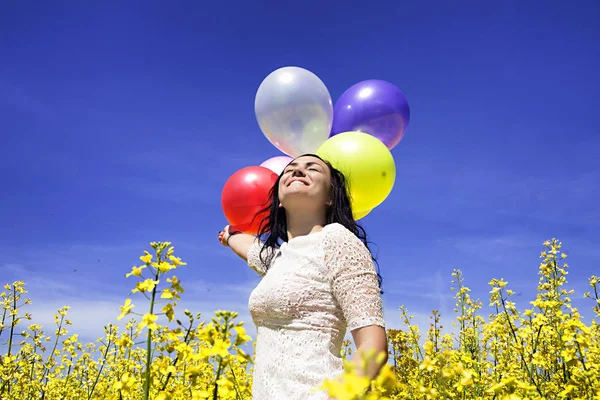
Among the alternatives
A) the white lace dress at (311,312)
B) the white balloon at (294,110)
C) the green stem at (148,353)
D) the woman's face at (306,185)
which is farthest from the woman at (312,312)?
the white balloon at (294,110)

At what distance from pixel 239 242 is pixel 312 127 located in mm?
997

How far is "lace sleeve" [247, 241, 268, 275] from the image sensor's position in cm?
226

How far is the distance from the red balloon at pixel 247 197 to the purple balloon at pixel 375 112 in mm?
748

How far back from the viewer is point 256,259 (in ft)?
7.59

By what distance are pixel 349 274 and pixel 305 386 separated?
40 cm

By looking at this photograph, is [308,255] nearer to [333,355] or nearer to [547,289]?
[333,355]

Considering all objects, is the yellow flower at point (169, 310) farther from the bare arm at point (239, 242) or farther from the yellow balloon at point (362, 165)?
the yellow balloon at point (362, 165)

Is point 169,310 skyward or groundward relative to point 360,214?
groundward

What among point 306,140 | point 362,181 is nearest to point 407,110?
point 306,140

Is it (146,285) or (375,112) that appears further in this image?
(375,112)

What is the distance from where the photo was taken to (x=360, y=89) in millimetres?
3295

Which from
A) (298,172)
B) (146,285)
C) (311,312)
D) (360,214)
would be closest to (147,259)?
(146,285)

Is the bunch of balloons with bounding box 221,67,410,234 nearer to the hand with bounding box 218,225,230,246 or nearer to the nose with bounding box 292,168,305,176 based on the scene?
the hand with bounding box 218,225,230,246

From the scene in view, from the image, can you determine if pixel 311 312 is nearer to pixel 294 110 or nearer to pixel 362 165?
pixel 362 165
